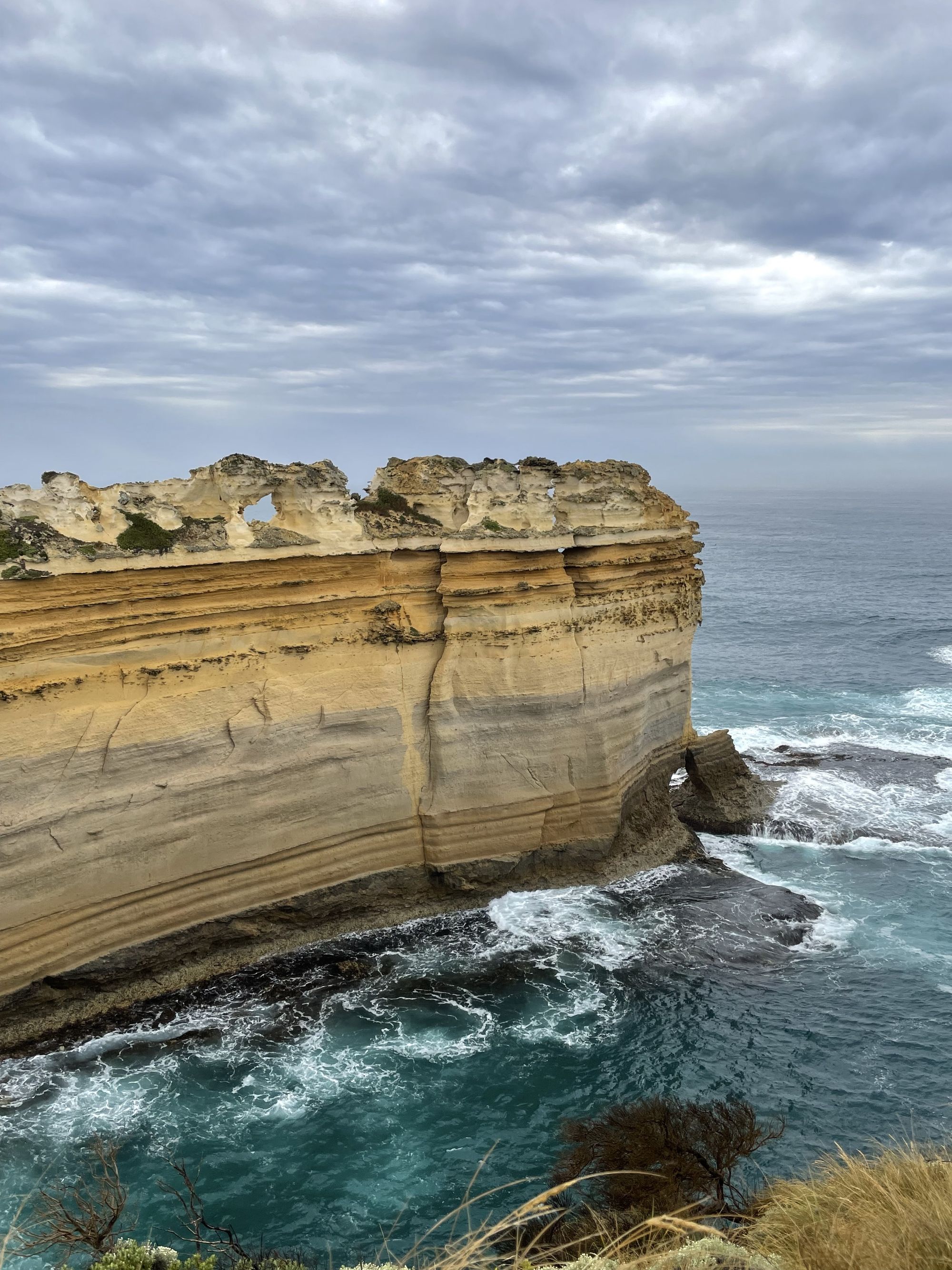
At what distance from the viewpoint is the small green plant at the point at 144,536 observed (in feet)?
46.5

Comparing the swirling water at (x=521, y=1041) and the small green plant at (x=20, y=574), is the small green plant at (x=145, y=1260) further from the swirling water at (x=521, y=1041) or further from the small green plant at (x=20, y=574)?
the small green plant at (x=20, y=574)

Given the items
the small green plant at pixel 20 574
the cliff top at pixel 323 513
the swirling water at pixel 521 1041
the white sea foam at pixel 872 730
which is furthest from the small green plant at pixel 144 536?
the white sea foam at pixel 872 730

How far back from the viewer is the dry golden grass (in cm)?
569

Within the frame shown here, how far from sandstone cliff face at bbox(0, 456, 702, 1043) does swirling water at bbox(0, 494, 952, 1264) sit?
1175 millimetres

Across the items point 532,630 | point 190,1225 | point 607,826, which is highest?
point 532,630

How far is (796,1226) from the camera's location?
6.76 m

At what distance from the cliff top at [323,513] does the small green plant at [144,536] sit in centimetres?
2

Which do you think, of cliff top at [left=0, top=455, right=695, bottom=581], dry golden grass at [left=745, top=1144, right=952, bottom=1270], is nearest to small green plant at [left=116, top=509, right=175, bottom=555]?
cliff top at [left=0, top=455, right=695, bottom=581]

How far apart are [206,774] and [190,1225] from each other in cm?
669

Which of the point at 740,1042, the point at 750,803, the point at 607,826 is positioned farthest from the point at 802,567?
the point at 740,1042

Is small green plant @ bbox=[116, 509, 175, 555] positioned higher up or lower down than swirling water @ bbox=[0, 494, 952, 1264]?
higher up

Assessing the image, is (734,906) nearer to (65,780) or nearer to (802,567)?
(65,780)

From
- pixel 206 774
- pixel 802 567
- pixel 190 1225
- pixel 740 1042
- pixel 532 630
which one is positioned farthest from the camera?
pixel 802 567

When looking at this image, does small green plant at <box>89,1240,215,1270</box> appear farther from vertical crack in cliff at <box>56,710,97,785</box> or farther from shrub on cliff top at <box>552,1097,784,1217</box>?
vertical crack in cliff at <box>56,710,97,785</box>
